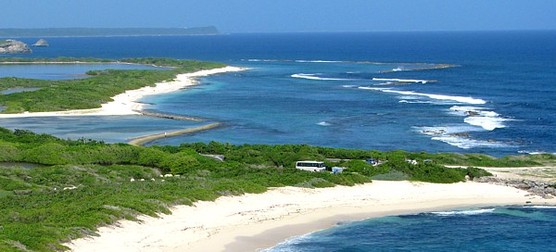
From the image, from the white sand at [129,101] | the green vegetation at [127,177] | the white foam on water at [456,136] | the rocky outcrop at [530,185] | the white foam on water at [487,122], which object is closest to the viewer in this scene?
the green vegetation at [127,177]

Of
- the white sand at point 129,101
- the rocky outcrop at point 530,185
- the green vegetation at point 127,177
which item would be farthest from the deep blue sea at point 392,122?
the green vegetation at point 127,177

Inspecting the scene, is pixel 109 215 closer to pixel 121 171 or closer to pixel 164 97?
pixel 121 171

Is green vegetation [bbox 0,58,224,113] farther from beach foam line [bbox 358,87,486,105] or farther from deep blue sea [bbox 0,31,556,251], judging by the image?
beach foam line [bbox 358,87,486,105]

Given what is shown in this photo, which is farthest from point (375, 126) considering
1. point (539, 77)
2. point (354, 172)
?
point (539, 77)

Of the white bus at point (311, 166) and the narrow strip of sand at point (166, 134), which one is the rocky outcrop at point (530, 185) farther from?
the narrow strip of sand at point (166, 134)

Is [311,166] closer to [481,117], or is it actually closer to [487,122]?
[487,122]
